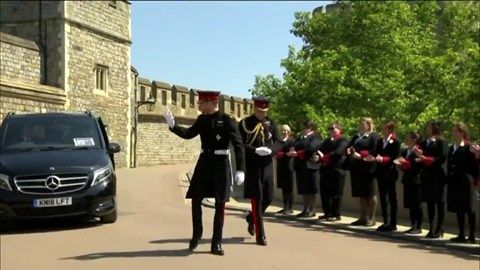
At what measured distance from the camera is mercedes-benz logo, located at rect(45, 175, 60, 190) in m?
9.45

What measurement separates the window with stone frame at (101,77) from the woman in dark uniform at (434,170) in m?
25.1

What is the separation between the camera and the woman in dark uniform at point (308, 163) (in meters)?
12.0

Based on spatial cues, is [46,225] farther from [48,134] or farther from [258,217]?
[258,217]

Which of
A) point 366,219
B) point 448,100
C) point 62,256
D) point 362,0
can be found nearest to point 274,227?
point 366,219

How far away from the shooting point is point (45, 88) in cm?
2833

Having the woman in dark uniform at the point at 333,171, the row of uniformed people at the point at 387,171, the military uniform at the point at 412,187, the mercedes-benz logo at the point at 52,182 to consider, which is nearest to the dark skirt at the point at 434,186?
the row of uniformed people at the point at 387,171

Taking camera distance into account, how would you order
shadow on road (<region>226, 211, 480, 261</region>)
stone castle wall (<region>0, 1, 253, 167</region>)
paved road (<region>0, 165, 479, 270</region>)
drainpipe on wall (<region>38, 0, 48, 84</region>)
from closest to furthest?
paved road (<region>0, 165, 479, 270</region>) < shadow on road (<region>226, 211, 480, 261</region>) < stone castle wall (<region>0, 1, 253, 167</region>) < drainpipe on wall (<region>38, 0, 48, 84</region>)

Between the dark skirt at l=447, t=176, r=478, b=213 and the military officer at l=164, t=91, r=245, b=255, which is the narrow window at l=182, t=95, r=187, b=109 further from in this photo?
the military officer at l=164, t=91, r=245, b=255

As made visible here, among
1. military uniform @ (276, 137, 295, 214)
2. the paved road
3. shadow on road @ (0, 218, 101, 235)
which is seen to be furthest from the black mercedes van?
military uniform @ (276, 137, 295, 214)

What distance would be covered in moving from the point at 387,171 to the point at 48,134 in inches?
206

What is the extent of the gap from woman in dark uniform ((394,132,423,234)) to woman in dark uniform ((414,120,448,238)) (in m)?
0.35

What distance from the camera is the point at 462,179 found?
30.3 ft

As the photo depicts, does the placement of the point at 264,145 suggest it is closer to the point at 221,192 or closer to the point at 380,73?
the point at 221,192

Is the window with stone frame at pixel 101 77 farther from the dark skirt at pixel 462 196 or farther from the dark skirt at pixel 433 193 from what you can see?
the dark skirt at pixel 462 196
